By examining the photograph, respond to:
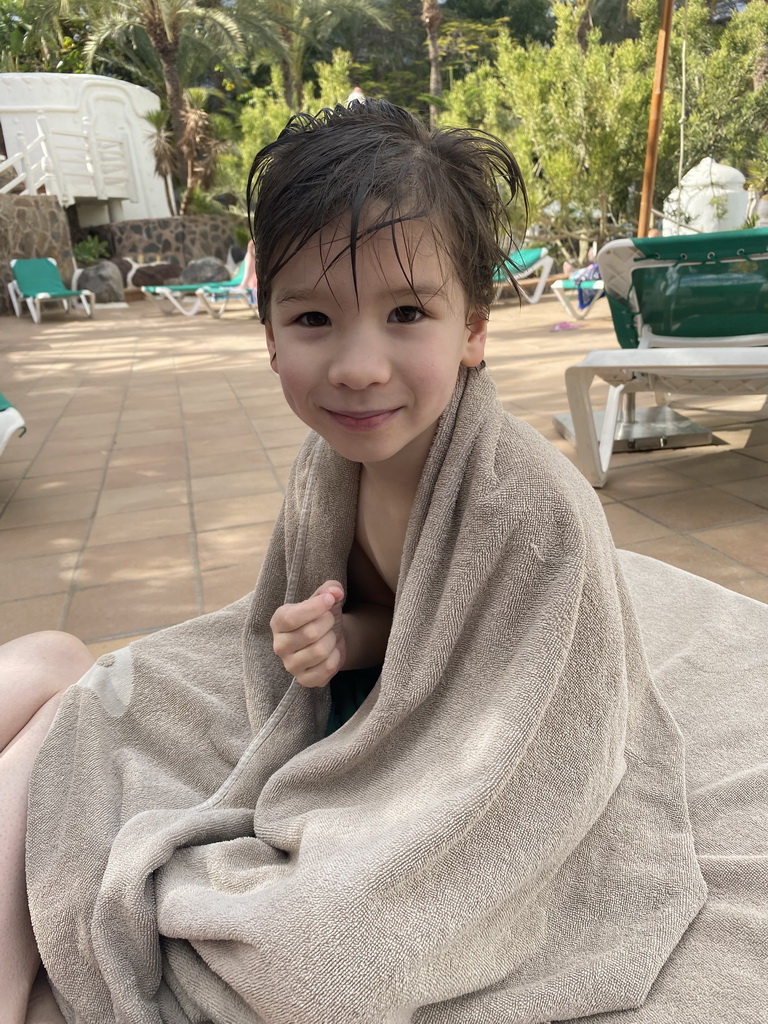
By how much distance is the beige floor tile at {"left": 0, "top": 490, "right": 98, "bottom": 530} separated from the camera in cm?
374

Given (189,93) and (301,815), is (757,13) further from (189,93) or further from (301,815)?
(301,815)

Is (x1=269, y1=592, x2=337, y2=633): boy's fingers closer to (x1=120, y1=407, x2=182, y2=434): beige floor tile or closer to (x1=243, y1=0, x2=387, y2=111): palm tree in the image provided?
(x1=120, y1=407, x2=182, y2=434): beige floor tile

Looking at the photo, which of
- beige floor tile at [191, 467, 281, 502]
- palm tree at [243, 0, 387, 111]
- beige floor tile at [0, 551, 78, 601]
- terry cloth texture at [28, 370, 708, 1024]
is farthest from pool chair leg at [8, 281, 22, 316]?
terry cloth texture at [28, 370, 708, 1024]

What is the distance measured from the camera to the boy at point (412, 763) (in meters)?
0.86

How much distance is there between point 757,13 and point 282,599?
654 inches

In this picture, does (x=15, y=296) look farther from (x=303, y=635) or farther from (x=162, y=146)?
(x=303, y=635)

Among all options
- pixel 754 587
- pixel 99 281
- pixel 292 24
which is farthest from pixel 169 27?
pixel 754 587

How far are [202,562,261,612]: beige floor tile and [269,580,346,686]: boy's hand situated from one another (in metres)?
1.59

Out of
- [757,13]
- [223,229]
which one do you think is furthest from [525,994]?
[223,229]

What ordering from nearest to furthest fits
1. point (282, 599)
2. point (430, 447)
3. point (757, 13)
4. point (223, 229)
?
point (430, 447) → point (282, 599) → point (757, 13) → point (223, 229)

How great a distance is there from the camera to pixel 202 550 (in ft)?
10.5

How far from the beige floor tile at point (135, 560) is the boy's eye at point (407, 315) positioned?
2.22m

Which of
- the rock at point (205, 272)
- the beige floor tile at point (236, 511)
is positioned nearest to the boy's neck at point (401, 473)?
the beige floor tile at point (236, 511)

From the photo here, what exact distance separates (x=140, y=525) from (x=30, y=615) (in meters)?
0.89
